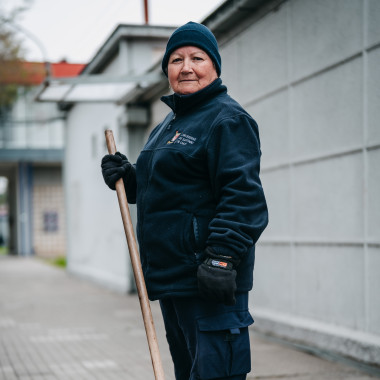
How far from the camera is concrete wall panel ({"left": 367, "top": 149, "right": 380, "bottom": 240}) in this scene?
4.77m

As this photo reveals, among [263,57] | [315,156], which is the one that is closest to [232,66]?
[263,57]

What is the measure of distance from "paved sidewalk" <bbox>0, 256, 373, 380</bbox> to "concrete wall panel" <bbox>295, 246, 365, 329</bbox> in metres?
0.39

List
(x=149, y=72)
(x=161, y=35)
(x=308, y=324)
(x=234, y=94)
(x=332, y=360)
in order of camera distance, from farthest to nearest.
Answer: (x=161, y=35) < (x=149, y=72) < (x=234, y=94) < (x=308, y=324) < (x=332, y=360)

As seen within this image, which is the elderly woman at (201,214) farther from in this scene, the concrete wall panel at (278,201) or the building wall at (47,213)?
the building wall at (47,213)

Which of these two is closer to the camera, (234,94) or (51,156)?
(234,94)

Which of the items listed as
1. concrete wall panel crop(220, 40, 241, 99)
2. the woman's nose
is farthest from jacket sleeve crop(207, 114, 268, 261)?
concrete wall panel crop(220, 40, 241, 99)

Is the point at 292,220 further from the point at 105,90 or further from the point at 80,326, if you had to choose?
the point at 105,90

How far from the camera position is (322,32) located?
552cm

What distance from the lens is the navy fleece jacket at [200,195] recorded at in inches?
92.3

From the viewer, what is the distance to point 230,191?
2.35 metres

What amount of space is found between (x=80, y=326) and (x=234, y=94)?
324 centimetres

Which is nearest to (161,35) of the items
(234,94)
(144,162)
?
(234,94)

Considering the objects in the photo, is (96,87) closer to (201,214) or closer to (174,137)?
(174,137)

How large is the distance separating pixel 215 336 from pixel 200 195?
0.54 meters
